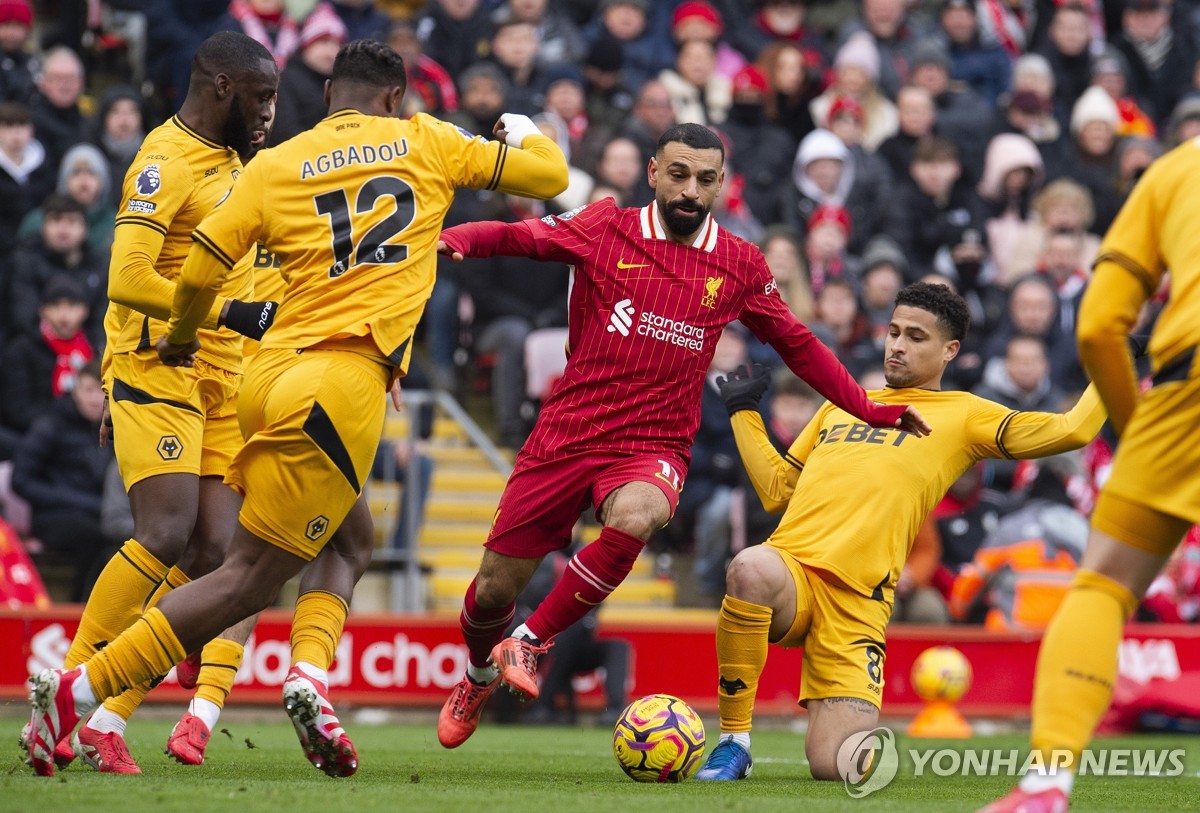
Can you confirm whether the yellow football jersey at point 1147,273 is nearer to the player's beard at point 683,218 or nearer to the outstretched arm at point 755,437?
the player's beard at point 683,218

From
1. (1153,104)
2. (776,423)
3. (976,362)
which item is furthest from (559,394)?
(1153,104)

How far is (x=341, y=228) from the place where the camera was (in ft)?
21.4

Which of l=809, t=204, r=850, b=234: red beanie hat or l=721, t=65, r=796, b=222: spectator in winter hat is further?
l=721, t=65, r=796, b=222: spectator in winter hat

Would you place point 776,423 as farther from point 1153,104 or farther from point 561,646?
point 1153,104

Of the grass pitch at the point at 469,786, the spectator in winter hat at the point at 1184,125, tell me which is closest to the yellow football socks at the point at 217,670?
the grass pitch at the point at 469,786

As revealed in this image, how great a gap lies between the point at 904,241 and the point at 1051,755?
11636 mm

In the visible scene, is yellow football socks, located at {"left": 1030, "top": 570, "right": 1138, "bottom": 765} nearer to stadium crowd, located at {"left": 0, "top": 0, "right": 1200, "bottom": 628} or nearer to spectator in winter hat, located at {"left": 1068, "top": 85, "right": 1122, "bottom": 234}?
stadium crowd, located at {"left": 0, "top": 0, "right": 1200, "bottom": 628}

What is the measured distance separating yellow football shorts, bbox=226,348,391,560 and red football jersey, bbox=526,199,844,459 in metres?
1.43

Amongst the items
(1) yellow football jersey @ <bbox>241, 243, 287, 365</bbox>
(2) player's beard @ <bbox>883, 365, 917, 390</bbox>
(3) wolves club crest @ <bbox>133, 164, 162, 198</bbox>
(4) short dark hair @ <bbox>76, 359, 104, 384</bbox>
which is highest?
(3) wolves club crest @ <bbox>133, 164, 162, 198</bbox>

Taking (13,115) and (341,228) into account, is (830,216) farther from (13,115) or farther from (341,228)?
(341,228)

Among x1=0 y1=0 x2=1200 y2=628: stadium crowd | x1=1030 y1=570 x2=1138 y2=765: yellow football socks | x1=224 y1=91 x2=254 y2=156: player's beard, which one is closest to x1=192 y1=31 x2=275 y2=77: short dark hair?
x1=224 y1=91 x2=254 y2=156: player's beard

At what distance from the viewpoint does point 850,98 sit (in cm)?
1691

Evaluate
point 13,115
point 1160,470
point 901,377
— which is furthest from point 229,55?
point 13,115

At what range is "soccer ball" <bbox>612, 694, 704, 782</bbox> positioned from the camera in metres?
7.15
